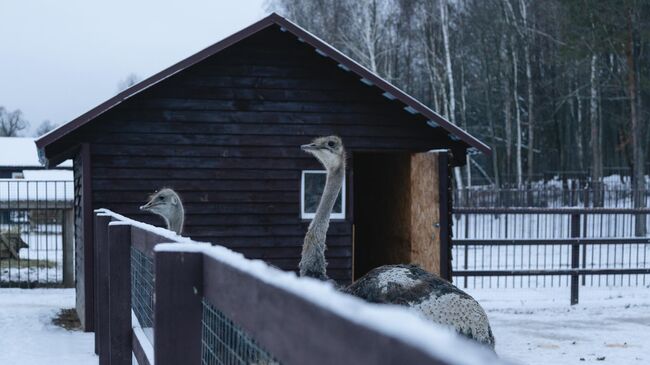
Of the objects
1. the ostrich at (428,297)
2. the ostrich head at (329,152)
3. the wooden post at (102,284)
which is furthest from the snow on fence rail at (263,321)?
the ostrich head at (329,152)

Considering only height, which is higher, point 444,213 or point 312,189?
point 312,189

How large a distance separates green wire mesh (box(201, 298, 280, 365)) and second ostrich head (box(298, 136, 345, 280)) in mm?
3565

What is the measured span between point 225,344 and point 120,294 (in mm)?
2322

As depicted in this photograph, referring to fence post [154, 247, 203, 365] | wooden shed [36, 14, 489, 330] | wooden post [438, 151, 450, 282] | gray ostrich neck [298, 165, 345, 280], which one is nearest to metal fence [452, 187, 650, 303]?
wooden post [438, 151, 450, 282]

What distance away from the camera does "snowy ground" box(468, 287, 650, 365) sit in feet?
29.2

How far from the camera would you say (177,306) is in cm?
221

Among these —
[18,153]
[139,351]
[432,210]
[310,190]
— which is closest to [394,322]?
[139,351]

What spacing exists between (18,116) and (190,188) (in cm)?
7966

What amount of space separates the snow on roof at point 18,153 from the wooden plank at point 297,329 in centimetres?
3878

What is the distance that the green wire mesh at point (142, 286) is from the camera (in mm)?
3875

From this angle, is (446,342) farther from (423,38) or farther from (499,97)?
(499,97)

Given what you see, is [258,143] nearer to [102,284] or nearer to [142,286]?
[102,284]

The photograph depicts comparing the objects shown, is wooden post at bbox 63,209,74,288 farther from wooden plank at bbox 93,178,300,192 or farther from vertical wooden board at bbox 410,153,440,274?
vertical wooden board at bbox 410,153,440,274

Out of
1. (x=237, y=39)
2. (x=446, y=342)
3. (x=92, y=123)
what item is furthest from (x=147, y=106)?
(x=446, y=342)
